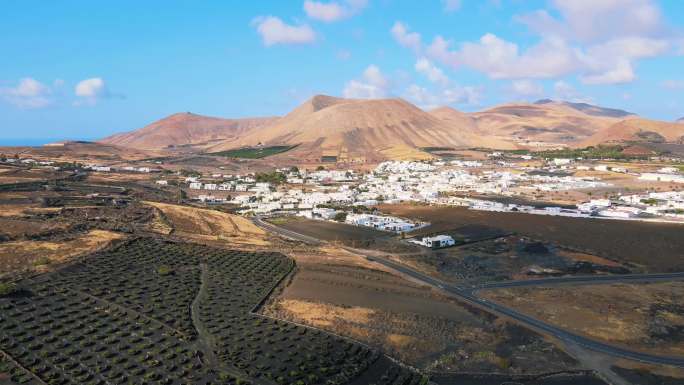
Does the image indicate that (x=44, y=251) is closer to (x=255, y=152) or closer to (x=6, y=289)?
(x=6, y=289)

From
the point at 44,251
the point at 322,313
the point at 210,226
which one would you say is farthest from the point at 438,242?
the point at 44,251

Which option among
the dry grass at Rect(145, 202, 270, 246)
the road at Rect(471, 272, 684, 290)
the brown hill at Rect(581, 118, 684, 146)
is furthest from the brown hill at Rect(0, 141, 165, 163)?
the brown hill at Rect(581, 118, 684, 146)

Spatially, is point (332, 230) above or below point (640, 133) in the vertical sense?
below

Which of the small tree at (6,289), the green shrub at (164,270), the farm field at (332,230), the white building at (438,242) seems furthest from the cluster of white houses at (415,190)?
the small tree at (6,289)

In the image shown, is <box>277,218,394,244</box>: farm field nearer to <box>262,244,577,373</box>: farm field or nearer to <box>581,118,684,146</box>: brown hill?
<box>262,244,577,373</box>: farm field

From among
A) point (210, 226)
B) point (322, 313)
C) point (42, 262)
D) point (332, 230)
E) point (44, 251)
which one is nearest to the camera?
point (322, 313)

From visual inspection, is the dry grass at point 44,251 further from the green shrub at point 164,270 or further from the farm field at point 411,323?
the farm field at point 411,323
